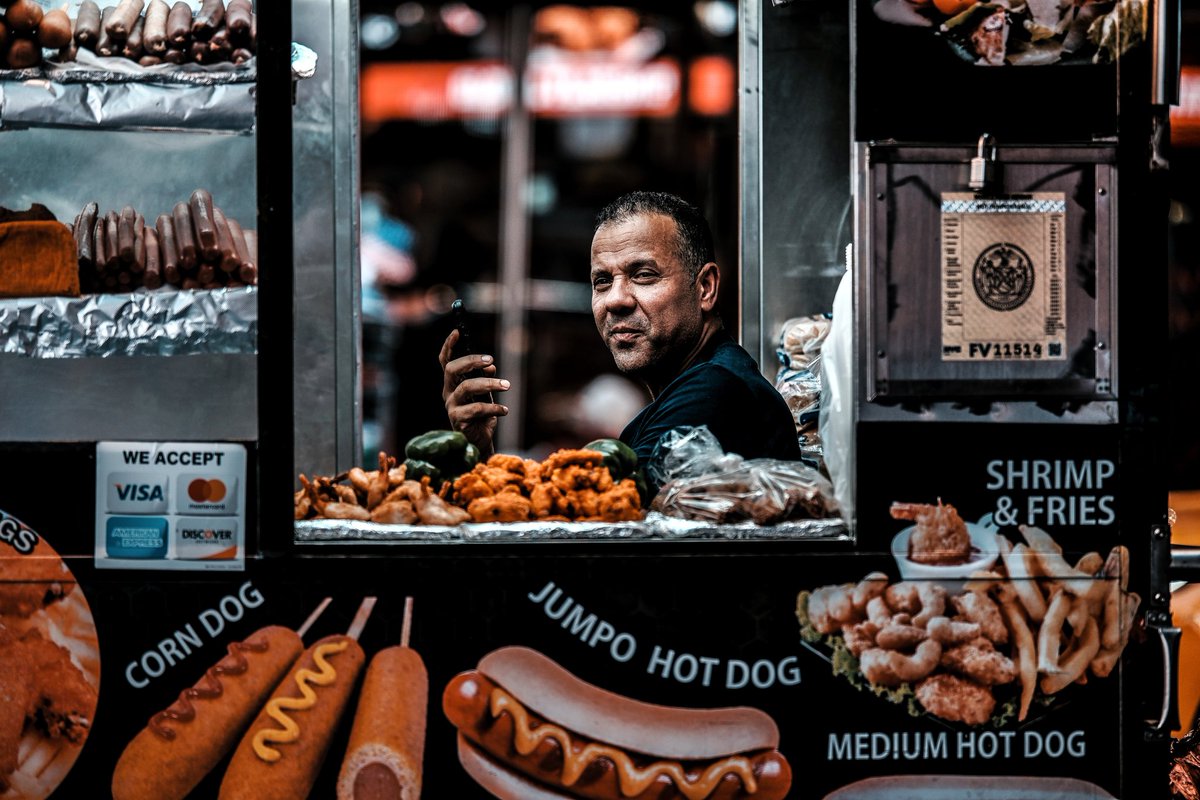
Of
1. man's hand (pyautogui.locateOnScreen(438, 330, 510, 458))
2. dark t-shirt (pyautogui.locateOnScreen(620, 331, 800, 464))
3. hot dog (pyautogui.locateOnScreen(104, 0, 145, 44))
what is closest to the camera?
hot dog (pyautogui.locateOnScreen(104, 0, 145, 44))

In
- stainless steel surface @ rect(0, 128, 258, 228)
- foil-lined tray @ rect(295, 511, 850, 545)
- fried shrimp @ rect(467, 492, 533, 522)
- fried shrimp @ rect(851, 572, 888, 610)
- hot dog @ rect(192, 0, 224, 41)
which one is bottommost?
fried shrimp @ rect(851, 572, 888, 610)

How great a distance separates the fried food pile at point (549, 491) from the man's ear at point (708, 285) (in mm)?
1074

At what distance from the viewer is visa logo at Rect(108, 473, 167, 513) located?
104 inches

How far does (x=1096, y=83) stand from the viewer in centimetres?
264

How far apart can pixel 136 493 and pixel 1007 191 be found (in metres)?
2.22

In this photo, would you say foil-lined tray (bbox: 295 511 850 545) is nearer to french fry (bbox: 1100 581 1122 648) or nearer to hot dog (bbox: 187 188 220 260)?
french fry (bbox: 1100 581 1122 648)

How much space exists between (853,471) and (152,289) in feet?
6.09

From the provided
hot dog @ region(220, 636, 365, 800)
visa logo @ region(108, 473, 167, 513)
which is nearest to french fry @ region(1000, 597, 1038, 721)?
hot dog @ region(220, 636, 365, 800)

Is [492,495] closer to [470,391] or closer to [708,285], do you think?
[470,391]

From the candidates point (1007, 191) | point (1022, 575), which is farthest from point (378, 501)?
point (1007, 191)

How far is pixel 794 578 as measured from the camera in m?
2.64

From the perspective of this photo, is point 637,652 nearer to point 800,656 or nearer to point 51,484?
point 800,656

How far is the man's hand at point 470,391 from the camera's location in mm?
3686

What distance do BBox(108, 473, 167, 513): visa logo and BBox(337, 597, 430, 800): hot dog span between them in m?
0.65
